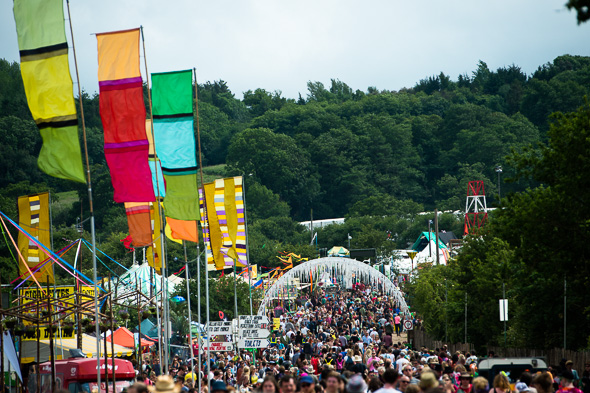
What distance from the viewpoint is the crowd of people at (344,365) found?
1066 cm

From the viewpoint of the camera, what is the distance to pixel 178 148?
2023cm

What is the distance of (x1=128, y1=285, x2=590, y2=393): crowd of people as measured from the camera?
35.0ft

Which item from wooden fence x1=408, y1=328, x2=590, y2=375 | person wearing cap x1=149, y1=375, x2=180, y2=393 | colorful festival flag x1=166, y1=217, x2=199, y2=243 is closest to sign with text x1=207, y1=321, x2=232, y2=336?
colorful festival flag x1=166, y1=217, x2=199, y2=243

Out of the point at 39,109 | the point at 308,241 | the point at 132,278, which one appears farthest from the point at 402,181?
the point at 39,109

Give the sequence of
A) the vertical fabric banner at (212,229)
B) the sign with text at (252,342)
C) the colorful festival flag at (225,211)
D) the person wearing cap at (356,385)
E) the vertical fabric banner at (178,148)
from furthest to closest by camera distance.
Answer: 1. the colorful festival flag at (225,211)
2. the vertical fabric banner at (212,229)
3. the sign with text at (252,342)
4. the vertical fabric banner at (178,148)
5. the person wearing cap at (356,385)

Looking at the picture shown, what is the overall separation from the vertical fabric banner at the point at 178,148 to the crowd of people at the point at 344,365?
372 centimetres

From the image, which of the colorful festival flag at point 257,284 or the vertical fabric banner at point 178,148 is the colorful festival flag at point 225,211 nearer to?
the vertical fabric banner at point 178,148

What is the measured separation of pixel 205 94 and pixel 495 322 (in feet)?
555

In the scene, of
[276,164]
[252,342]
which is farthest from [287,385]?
[276,164]

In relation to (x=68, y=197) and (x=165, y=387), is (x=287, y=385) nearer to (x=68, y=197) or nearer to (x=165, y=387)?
(x=165, y=387)

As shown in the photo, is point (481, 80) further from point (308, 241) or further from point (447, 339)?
point (447, 339)

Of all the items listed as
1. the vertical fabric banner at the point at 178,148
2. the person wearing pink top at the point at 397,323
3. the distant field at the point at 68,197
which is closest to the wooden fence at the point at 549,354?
the vertical fabric banner at the point at 178,148

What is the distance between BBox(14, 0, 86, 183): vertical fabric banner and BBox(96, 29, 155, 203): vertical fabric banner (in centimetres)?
137

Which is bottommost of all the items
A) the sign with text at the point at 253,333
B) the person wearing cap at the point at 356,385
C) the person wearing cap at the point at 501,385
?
the sign with text at the point at 253,333
